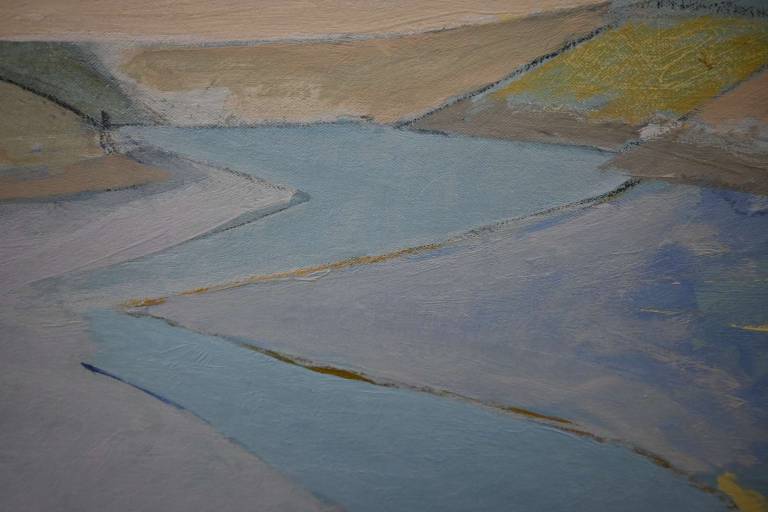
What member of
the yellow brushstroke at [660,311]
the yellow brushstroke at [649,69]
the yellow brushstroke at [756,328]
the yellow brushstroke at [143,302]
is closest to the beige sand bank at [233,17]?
the yellow brushstroke at [649,69]

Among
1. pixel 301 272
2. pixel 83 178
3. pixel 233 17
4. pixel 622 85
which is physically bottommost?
pixel 301 272

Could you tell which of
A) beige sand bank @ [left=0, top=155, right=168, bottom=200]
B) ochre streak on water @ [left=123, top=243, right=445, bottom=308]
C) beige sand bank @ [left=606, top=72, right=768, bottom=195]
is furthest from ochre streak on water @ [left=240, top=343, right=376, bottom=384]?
beige sand bank @ [left=606, top=72, right=768, bottom=195]

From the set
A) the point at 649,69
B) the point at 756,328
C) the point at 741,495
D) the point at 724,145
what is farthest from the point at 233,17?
the point at 741,495

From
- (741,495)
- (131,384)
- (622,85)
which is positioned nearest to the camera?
(741,495)

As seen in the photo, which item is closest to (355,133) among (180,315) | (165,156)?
(165,156)

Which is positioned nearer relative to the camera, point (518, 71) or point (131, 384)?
point (131, 384)

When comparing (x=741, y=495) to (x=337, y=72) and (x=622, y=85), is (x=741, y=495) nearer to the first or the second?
(x=622, y=85)

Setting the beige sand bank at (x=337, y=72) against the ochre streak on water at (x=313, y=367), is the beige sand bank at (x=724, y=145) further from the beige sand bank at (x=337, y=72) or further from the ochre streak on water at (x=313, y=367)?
the ochre streak on water at (x=313, y=367)

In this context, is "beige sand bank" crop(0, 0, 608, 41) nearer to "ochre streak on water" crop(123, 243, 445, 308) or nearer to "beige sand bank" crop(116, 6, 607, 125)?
"beige sand bank" crop(116, 6, 607, 125)
